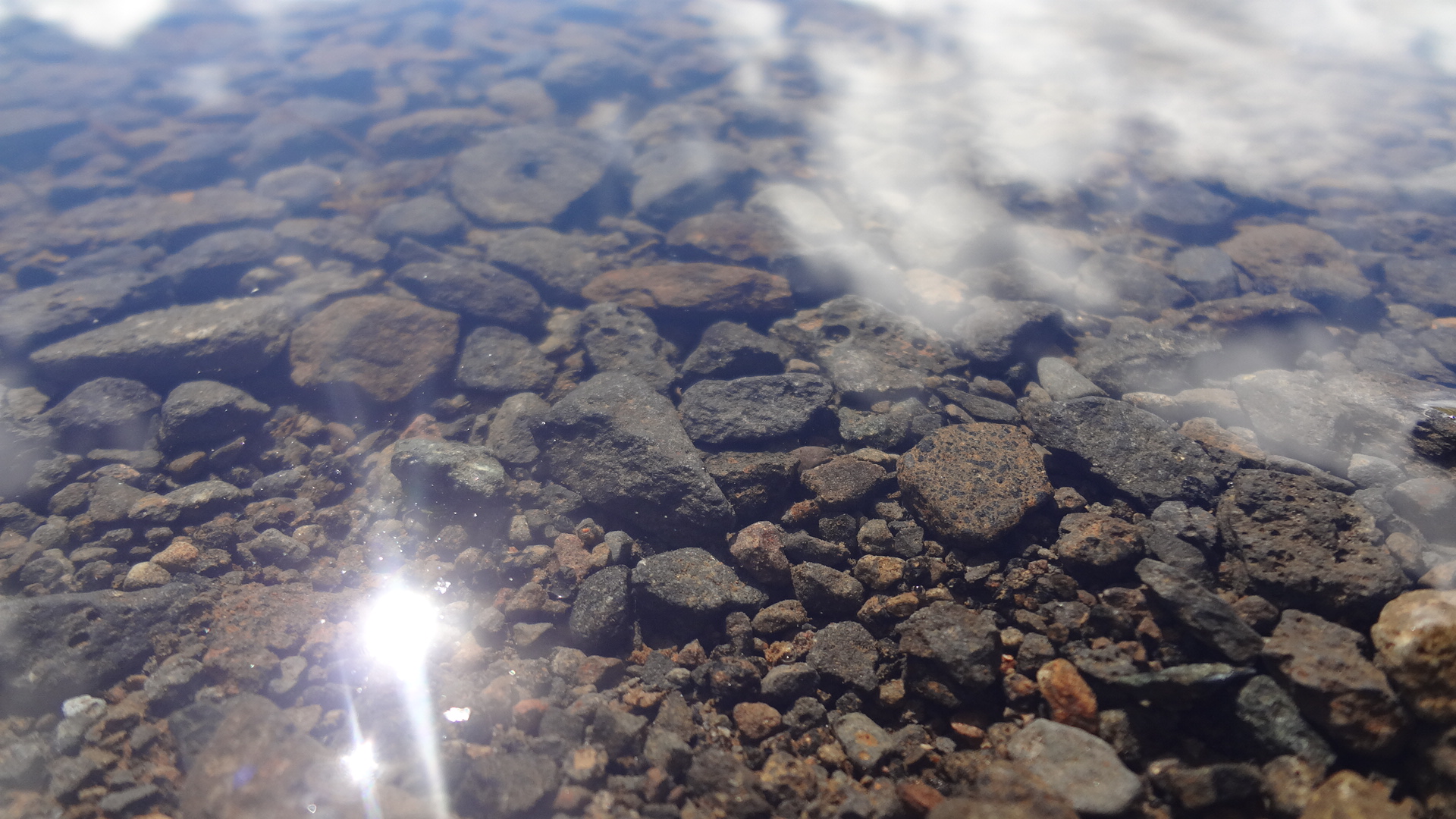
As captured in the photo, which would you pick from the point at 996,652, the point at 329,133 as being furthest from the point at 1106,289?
the point at 329,133

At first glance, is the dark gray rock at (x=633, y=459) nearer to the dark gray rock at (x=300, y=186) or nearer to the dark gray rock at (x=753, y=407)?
the dark gray rock at (x=753, y=407)

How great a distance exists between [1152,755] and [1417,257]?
820 centimetres

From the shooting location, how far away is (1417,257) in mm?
6938

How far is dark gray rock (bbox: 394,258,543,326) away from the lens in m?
6.37

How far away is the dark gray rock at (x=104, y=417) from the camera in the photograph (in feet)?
17.1

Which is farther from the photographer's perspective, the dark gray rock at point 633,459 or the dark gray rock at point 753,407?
the dark gray rock at point 753,407

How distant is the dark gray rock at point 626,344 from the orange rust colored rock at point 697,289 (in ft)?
0.91

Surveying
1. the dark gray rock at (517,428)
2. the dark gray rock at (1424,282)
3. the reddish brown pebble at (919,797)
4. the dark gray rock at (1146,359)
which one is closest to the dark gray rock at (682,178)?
the dark gray rock at (517,428)

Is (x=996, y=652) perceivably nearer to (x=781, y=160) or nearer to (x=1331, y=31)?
(x=781, y=160)

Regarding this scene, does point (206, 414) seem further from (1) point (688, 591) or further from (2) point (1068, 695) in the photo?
(2) point (1068, 695)

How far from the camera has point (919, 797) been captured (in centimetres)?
272

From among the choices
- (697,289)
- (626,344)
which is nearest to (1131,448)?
(697,289)

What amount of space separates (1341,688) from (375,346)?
24.1ft

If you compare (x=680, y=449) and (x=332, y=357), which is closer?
(x=680, y=449)
